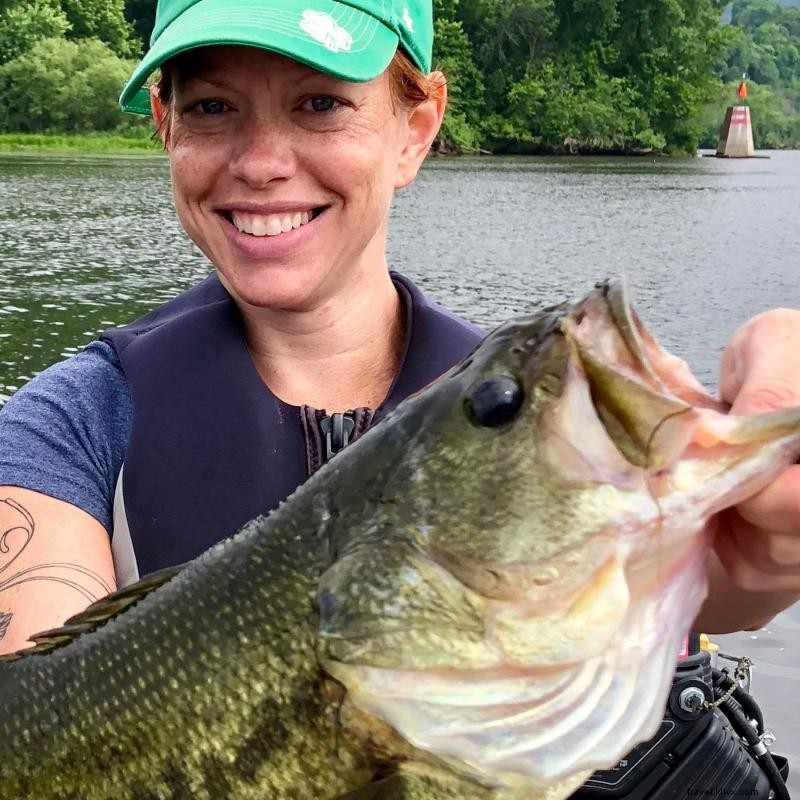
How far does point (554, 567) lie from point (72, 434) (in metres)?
1.56

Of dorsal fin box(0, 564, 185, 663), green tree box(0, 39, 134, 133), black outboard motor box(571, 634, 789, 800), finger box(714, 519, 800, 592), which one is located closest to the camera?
finger box(714, 519, 800, 592)

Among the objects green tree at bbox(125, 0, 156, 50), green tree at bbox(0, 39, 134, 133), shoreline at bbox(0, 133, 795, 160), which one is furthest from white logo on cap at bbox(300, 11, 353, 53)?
green tree at bbox(125, 0, 156, 50)

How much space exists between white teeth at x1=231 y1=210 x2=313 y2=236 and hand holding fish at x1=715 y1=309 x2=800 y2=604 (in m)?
1.28

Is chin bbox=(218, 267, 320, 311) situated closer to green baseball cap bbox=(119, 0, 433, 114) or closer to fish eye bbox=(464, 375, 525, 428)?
green baseball cap bbox=(119, 0, 433, 114)

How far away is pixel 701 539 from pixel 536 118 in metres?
64.0

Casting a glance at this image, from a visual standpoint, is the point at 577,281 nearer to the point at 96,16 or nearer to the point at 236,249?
the point at 236,249

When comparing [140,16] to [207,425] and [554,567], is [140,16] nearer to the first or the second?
[207,425]

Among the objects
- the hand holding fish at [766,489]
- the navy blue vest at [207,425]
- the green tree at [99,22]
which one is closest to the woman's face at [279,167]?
the navy blue vest at [207,425]

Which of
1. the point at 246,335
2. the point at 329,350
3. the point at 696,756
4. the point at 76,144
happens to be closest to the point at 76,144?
the point at 76,144

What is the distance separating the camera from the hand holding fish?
163 centimetres

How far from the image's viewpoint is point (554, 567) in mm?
1691

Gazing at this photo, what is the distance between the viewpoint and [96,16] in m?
62.5

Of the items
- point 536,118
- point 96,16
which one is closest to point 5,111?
point 96,16

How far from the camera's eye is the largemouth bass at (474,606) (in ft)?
5.37
